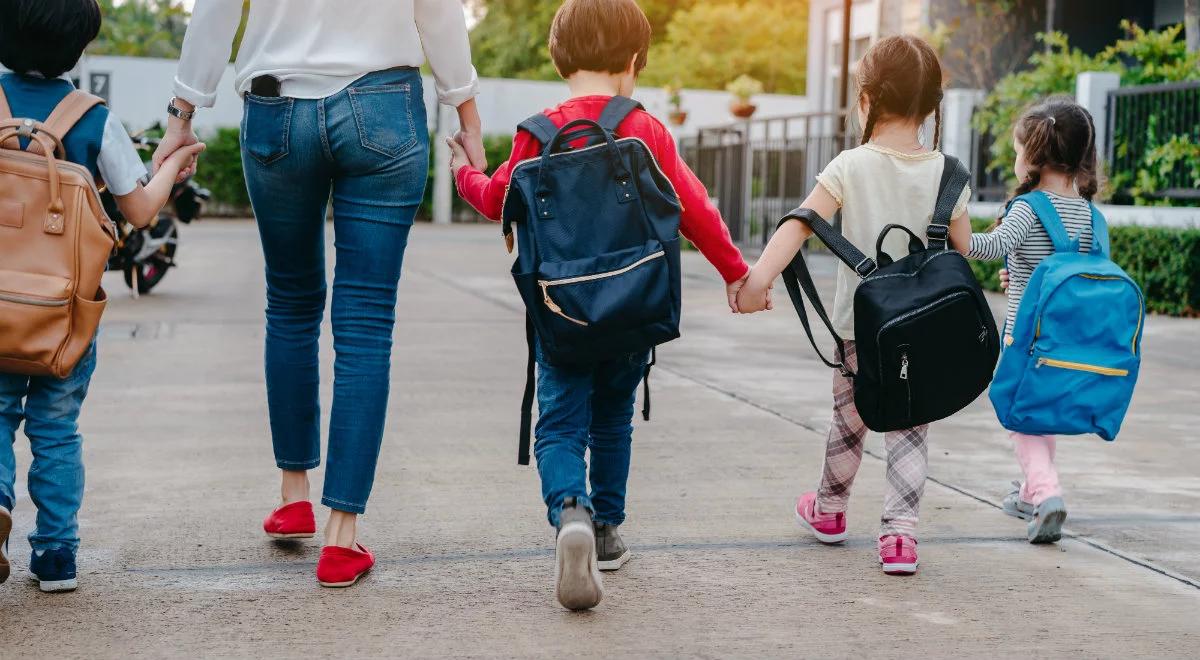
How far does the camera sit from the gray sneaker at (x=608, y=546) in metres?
3.60

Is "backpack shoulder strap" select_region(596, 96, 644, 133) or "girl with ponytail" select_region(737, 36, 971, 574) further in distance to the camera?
"girl with ponytail" select_region(737, 36, 971, 574)

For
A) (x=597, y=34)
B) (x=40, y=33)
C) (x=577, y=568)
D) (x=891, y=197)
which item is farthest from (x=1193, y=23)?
(x=40, y=33)

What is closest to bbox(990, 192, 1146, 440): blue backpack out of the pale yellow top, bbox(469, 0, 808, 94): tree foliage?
the pale yellow top

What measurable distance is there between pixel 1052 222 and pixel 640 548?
4.81 feet

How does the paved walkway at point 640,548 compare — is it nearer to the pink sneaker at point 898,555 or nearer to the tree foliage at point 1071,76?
the pink sneaker at point 898,555

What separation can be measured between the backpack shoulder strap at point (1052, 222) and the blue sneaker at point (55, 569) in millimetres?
2689

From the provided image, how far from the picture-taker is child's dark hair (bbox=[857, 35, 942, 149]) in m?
3.70

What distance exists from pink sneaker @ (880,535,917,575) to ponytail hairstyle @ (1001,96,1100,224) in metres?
1.12

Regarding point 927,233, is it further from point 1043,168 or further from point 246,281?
point 246,281

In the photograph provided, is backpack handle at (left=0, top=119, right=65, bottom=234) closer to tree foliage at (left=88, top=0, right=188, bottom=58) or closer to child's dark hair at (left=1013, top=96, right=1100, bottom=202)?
child's dark hair at (left=1013, top=96, right=1100, bottom=202)

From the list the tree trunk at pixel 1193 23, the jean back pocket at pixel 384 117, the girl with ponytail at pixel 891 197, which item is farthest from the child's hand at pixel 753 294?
the tree trunk at pixel 1193 23

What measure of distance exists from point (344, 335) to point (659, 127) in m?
0.91

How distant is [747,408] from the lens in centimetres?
632

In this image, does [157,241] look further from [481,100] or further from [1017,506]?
[481,100]
